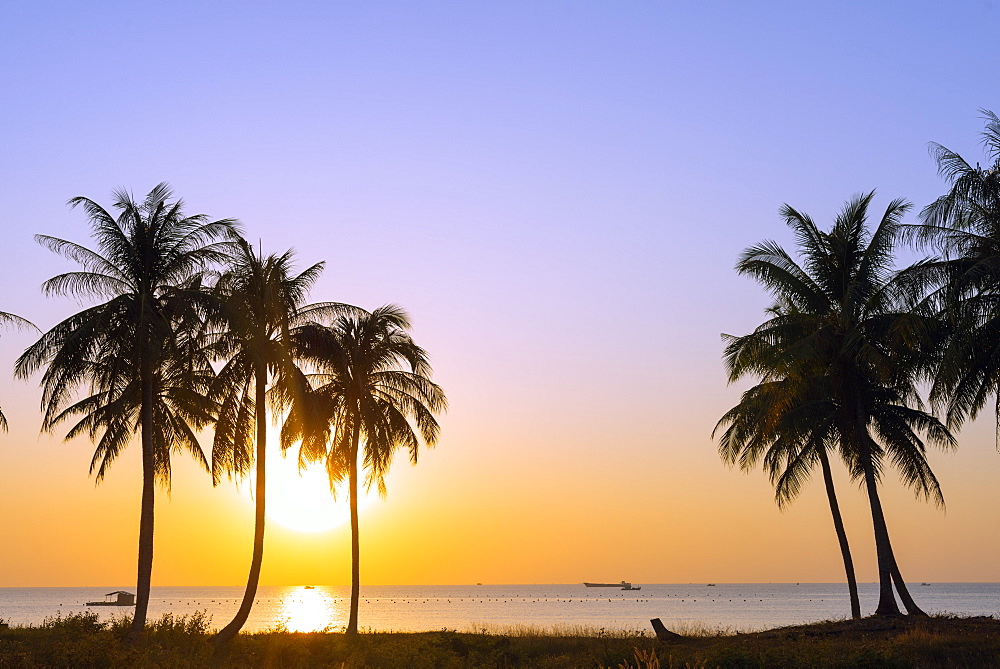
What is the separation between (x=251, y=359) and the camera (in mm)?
30422

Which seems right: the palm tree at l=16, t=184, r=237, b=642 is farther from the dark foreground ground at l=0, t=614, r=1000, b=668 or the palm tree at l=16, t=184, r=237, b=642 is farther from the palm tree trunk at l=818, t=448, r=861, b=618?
the palm tree trunk at l=818, t=448, r=861, b=618

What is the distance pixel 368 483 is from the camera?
1511 inches

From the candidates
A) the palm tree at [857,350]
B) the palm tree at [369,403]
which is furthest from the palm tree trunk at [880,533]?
the palm tree at [369,403]

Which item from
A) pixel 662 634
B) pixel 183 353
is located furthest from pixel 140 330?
pixel 662 634

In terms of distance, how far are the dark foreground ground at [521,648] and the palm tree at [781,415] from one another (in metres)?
7.02

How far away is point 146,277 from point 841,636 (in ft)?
74.6

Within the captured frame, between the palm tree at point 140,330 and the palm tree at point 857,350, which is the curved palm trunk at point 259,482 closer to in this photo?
the palm tree at point 140,330

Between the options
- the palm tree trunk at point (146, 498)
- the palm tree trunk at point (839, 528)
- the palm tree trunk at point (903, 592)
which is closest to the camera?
the palm tree trunk at point (146, 498)

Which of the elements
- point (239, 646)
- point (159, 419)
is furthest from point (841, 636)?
point (159, 419)

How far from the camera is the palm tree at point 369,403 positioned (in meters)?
35.9

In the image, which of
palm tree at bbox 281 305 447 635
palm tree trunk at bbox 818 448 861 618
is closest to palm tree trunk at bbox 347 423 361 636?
palm tree at bbox 281 305 447 635

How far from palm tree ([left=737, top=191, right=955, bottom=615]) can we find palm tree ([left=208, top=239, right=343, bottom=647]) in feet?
52.1

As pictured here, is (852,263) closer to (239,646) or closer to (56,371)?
(239,646)

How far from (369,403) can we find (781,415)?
1500 centimetres
